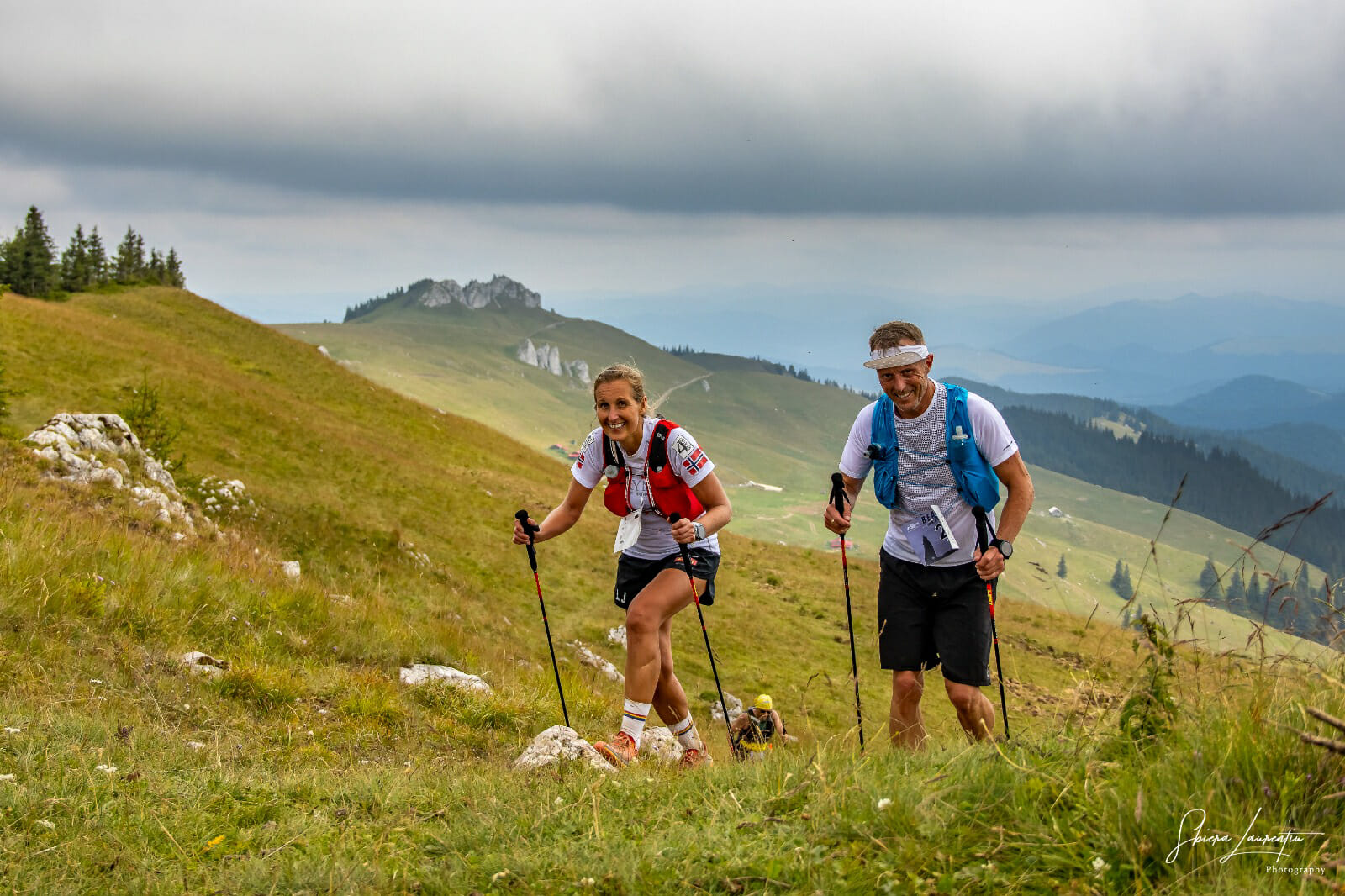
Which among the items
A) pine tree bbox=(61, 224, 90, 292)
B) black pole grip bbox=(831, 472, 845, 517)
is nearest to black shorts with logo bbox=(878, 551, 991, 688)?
black pole grip bbox=(831, 472, 845, 517)

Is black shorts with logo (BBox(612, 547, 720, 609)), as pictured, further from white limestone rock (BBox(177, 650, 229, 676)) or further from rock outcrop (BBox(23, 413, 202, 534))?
rock outcrop (BBox(23, 413, 202, 534))

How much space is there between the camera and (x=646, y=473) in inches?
284

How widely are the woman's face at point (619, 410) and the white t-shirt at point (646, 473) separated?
0.13m

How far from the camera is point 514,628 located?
1906 cm

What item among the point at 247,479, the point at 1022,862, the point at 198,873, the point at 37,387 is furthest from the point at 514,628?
the point at 37,387

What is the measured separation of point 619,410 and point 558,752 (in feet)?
9.05

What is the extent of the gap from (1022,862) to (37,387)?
101 ft

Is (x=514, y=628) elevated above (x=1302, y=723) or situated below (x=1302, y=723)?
below

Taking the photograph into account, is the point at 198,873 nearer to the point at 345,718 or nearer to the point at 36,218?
the point at 345,718

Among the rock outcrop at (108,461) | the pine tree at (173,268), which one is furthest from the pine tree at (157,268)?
the rock outcrop at (108,461)

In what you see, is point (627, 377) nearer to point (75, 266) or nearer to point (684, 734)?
point (684, 734)

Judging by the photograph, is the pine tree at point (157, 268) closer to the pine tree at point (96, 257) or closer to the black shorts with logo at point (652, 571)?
the pine tree at point (96, 257)

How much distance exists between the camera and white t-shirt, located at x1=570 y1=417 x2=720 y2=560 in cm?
712

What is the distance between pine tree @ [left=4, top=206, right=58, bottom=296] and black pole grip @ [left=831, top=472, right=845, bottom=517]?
100612 mm
